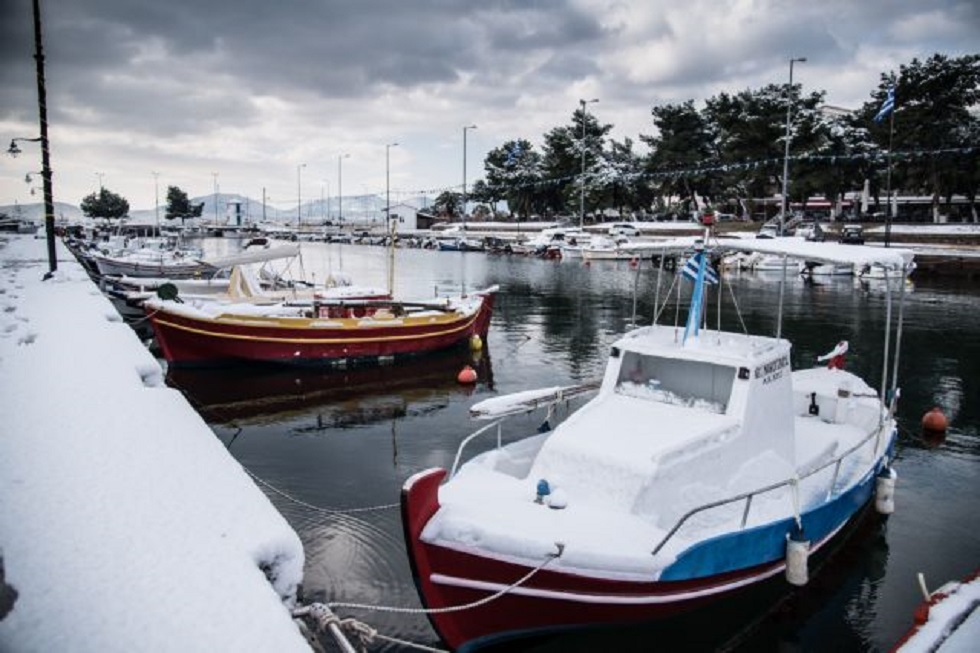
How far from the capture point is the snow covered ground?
17.5 feet

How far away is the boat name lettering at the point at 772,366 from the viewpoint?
951 centimetres

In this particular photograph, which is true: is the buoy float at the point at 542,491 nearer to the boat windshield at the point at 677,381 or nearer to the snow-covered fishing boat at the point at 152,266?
the boat windshield at the point at 677,381

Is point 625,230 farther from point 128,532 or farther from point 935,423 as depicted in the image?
point 128,532

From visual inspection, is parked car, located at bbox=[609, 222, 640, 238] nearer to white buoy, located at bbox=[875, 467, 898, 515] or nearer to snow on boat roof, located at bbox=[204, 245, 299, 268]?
snow on boat roof, located at bbox=[204, 245, 299, 268]

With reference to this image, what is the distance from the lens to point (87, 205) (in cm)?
14775

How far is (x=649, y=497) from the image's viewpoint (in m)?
8.03

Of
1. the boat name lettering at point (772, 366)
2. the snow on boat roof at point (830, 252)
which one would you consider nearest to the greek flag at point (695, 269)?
the snow on boat roof at point (830, 252)

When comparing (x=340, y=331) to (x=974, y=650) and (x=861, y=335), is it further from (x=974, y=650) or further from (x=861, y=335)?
(x=861, y=335)

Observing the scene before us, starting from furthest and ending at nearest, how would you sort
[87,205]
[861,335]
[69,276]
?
[87,205]
[69,276]
[861,335]

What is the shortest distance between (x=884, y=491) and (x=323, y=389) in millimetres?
14954

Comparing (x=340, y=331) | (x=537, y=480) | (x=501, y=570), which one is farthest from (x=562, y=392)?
(x=340, y=331)

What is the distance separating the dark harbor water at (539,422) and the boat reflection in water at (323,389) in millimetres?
80

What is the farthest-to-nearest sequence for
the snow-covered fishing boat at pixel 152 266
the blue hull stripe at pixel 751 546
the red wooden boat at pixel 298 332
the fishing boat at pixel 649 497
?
the snow-covered fishing boat at pixel 152 266 → the red wooden boat at pixel 298 332 → the blue hull stripe at pixel 751 546 → the fishing boat at pixel 649 497

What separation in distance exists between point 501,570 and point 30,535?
481 cm
